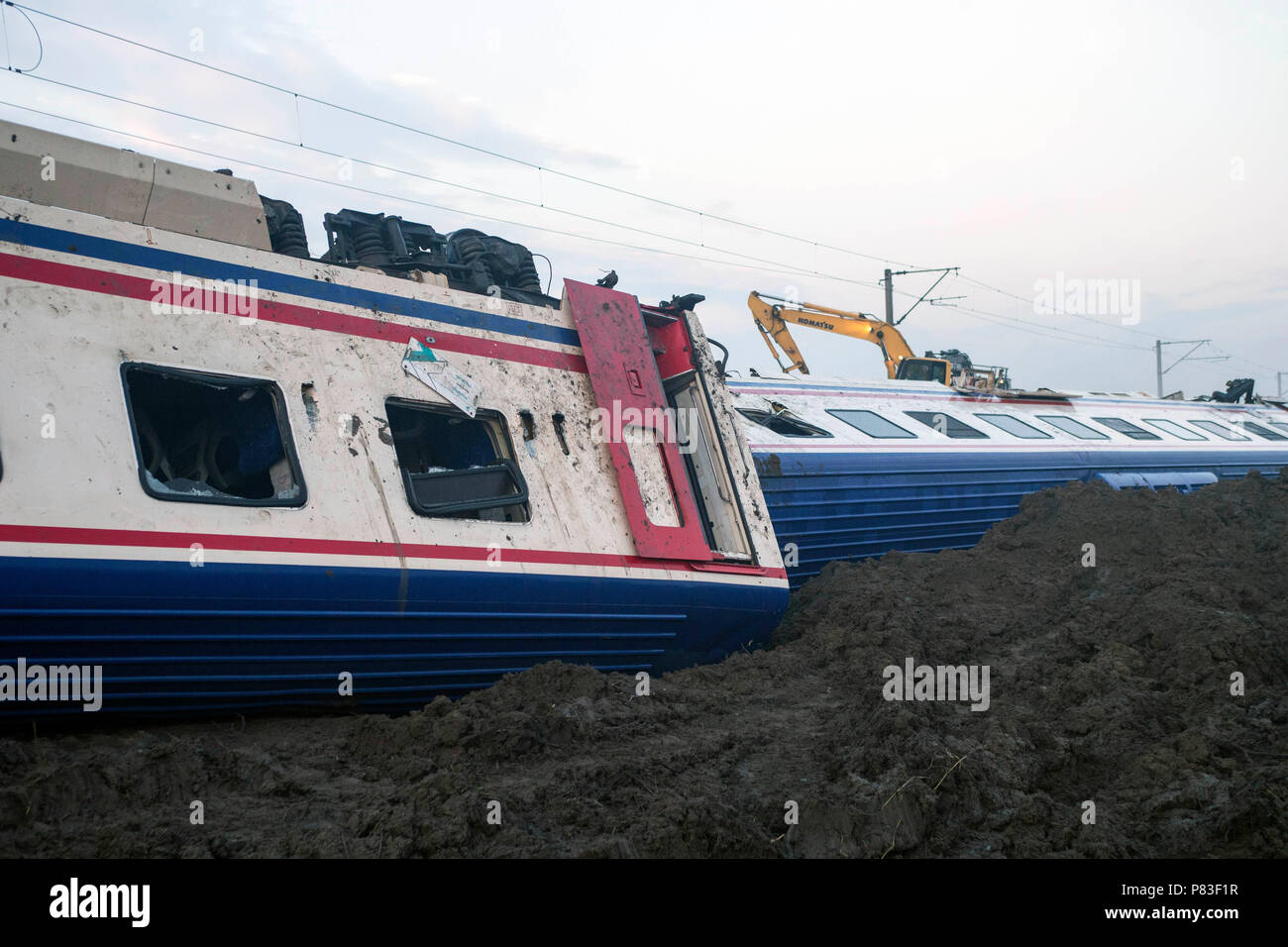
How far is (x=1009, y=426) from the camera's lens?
12.5m

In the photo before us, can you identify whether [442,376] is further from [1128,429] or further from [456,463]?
[1128,429]

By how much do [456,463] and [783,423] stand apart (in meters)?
4.29

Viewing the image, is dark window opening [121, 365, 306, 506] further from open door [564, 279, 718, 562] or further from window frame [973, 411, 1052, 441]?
window frame [973, 411, 1052, 441]

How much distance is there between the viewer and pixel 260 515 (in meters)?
4.69

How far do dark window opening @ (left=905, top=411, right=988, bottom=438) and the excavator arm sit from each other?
7827 millimetres

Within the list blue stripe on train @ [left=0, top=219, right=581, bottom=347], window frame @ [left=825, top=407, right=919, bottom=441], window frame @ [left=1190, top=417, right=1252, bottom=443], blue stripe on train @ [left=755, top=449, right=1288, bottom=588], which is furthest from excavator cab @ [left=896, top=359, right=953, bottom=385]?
blue stripe on train @ [left=0, top=219, right=581, bottom=347]

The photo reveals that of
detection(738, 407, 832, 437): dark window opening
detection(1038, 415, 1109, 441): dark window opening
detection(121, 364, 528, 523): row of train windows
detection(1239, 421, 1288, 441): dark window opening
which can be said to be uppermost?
detection(1239, 421, 1288, 441): dark window opening

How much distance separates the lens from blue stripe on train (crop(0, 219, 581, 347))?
4.45 metres

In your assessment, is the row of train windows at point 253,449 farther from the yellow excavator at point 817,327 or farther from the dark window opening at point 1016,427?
the yellow excavator at point 817,327

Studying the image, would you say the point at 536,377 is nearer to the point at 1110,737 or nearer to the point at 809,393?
the point at 1110,737

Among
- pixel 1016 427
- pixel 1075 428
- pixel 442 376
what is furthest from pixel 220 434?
pixel 1075 428

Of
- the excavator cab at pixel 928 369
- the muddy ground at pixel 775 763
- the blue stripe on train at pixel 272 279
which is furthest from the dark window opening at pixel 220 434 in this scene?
the excavator cab at pixel 928 369
